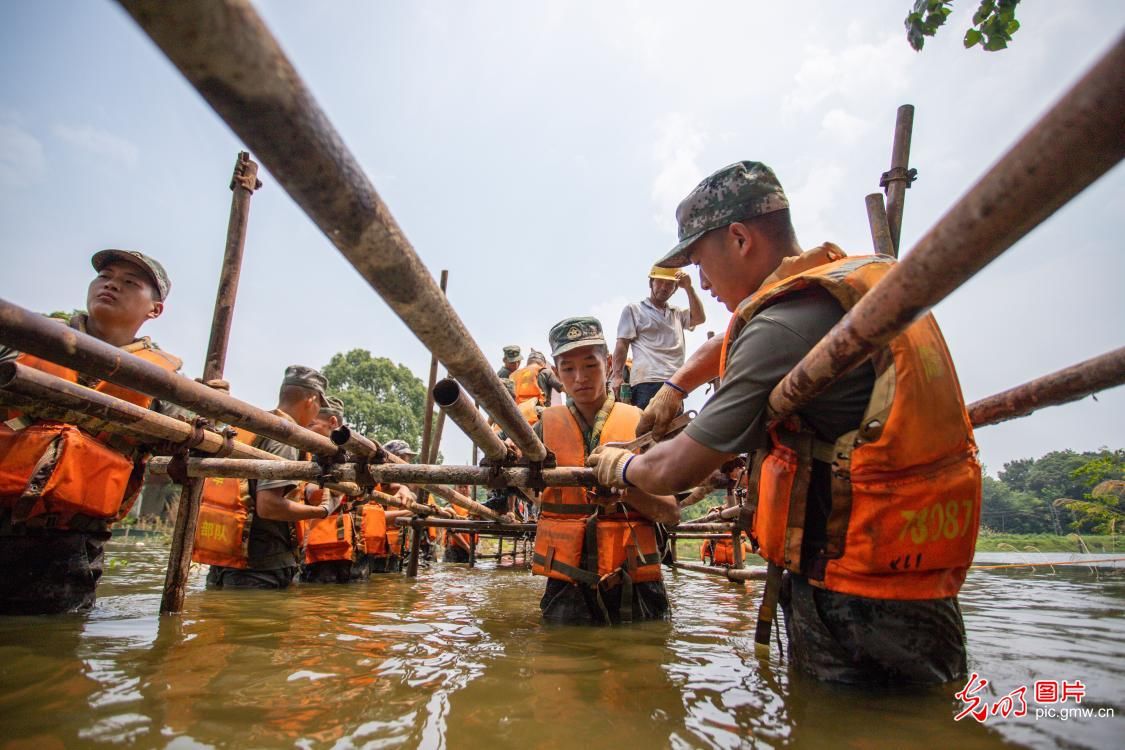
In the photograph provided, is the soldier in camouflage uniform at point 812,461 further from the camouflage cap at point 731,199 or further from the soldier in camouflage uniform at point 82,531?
the soldier in camouflage uniform at point 82,531

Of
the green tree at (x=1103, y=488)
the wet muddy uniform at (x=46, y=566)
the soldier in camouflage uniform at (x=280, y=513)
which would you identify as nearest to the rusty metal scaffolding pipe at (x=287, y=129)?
the wet muddy uniform at (x=46, y=566)

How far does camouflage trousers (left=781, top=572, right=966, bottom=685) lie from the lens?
1708 millimetres

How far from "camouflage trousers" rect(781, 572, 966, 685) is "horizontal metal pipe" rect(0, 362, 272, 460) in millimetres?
3042

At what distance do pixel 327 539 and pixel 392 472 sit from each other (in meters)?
4.34

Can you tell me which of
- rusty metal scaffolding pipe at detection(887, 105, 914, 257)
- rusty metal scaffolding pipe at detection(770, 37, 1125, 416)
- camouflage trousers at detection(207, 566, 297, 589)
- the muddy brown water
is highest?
rusty metal scaffolding pipe at detection(887, 105, 914, 257)

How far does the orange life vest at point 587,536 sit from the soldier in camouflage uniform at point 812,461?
48.3 inches

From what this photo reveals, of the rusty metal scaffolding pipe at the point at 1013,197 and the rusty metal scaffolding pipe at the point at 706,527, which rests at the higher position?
the rusty metal scaffolding pipe at the point at 1013,197

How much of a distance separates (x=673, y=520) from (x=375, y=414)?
1358 inches

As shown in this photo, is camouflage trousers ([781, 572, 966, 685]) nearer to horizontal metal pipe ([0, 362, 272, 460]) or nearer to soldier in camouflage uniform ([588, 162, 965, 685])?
soldier in camouflage uniform ([588, 162, 965, 685])

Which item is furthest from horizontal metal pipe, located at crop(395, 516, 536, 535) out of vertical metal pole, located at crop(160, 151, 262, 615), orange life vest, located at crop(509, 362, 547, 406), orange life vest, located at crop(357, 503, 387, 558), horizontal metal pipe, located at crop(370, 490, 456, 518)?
vertical metal pole, located at crop(160, 151, 262, 615)

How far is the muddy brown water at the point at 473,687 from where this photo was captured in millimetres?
1465

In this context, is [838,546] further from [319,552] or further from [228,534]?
[319,552]

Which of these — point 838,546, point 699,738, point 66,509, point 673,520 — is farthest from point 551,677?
point 66,509

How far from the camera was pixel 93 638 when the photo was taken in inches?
100
